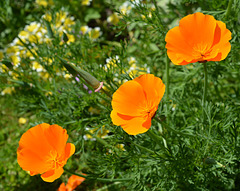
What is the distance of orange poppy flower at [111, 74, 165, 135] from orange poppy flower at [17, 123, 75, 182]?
28 centimetres

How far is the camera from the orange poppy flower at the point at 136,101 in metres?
1.21

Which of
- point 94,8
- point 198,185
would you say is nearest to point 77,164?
point 198,185

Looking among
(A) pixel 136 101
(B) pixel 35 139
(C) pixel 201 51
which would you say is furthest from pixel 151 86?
(B) pixel 35 139

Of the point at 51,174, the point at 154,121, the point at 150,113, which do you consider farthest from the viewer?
the point at 154,121

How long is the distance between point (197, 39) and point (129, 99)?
0.45 m

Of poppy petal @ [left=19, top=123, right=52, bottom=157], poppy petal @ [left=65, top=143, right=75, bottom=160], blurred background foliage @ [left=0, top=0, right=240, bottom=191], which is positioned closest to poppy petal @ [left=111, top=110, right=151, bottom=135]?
blurred background foliage @ [left=0, top=0, right=240, bottom=191]

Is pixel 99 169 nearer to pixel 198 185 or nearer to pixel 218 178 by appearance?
pixel 198 185

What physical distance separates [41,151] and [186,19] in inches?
36.5

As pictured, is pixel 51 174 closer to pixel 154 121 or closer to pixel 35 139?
pixel 35 139

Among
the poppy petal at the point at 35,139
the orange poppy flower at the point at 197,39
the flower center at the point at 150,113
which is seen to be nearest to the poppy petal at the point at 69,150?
the poppy petal at the point at 35,139

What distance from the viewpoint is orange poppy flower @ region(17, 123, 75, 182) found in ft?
4.37

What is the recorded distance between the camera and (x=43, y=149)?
4.56ft

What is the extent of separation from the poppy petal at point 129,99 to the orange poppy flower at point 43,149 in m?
0.29

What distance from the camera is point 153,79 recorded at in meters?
1.22
